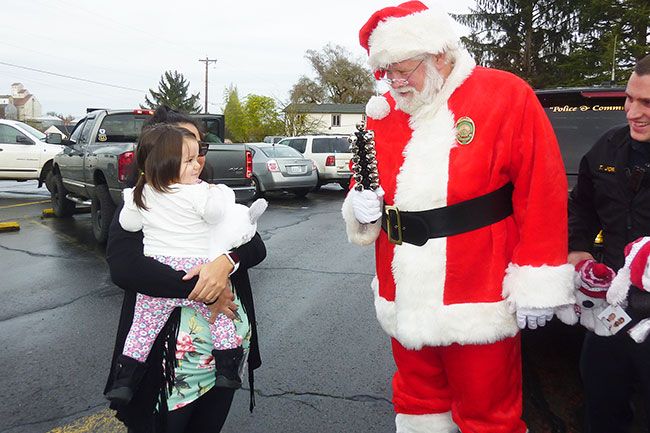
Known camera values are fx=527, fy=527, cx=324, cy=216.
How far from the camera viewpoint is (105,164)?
7238mm

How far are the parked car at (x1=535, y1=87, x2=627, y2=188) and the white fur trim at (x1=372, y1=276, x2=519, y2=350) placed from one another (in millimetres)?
2453

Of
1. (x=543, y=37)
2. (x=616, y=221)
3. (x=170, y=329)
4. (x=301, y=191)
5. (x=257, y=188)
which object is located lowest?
(x=301, y=191)

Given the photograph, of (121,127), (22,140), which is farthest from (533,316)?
(22,140)

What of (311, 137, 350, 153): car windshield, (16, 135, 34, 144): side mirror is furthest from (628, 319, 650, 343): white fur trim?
(16, 135, 34, 144): side mirror

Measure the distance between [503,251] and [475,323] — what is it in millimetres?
299

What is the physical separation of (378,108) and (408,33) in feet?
1.22

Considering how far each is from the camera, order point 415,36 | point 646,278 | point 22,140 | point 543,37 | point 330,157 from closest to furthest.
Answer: point 646,278
point 415,36
point 22,140
point 330,157
point 543,37

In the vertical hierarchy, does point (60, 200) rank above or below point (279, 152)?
below

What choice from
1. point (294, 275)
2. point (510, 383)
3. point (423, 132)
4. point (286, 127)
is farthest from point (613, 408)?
point (286, 127)

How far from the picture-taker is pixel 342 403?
319 centimetres

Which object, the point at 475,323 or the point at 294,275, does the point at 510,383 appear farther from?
the point at 294,275

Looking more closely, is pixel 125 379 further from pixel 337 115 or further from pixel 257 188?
pixel 337 115

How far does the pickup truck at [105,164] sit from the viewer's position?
7.19m

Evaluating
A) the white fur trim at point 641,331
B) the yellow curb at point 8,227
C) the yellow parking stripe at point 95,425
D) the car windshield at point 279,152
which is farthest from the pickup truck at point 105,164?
the white fur trim at point 641,331
